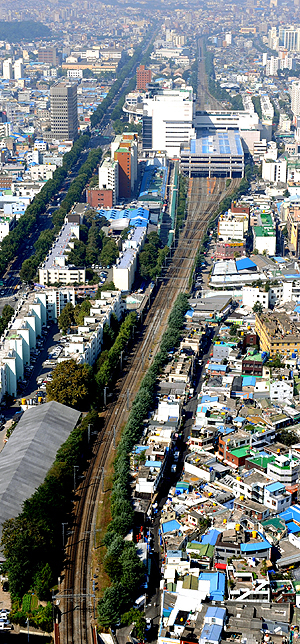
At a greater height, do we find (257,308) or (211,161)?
(211,161)

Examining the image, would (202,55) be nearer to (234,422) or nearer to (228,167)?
(228,167)

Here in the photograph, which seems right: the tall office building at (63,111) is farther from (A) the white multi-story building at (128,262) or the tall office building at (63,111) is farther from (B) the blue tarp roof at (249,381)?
(B) the blue tarp roof at (249,381)

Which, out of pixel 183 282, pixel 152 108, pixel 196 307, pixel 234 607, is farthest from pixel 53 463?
pixel 152 108

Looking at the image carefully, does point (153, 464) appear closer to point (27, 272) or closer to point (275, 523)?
point (275, 523)

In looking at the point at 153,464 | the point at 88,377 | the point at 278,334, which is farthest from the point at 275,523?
the point at 278,334

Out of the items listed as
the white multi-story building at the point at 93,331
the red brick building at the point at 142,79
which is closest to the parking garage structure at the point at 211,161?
the white multi-story building at the point at 93,331

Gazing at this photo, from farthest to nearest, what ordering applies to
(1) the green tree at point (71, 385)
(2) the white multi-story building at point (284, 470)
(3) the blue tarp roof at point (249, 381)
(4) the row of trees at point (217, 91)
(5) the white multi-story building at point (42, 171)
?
(4) the row of trees at point (217, 91), (5) the white multi-story building at point (42, 171), (3) the blue tarp roof at point (249, 381), (1) the green tree at point (71, 385), (2) the white multi-story building at point (284, 470)
